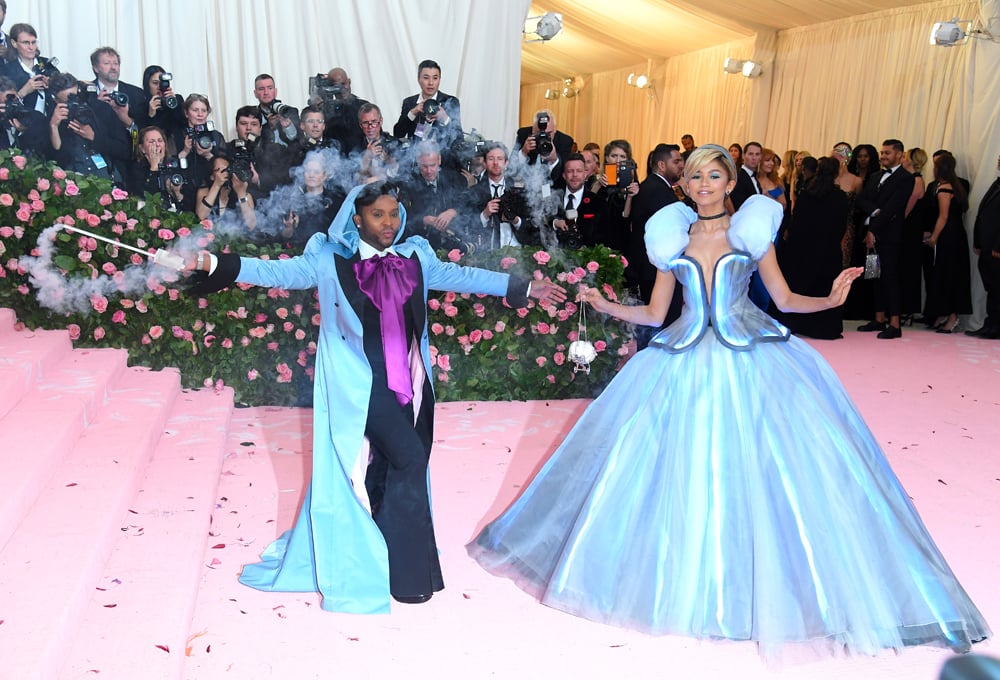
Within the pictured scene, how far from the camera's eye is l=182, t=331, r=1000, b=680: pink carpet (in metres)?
2.99

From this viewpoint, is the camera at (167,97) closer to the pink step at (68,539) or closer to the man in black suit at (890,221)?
the pink step at (68,539)

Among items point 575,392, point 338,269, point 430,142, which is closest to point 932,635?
point 338,269

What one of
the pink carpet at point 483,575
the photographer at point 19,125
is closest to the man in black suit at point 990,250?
the pink carpet at point 483,575

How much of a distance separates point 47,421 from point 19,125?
3023 mm

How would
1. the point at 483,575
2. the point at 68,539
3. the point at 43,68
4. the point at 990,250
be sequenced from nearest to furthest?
1. the point at 68,539
2. the point at 483,575
3. the point at 43,68
4. the point at 990,250

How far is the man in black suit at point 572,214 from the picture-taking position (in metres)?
6.42

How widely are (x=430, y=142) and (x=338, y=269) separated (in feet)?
10.8

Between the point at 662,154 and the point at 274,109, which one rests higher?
the point at 274,109

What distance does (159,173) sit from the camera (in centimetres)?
624

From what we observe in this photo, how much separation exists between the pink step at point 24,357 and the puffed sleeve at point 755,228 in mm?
3071

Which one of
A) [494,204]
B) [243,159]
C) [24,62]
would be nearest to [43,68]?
[24,62]

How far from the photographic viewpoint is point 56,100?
623 cm

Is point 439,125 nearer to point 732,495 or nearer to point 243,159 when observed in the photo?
point 243,159

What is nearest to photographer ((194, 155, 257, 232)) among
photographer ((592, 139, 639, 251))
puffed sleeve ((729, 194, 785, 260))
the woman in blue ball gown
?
photographer ((592, 139, 639, 251))
